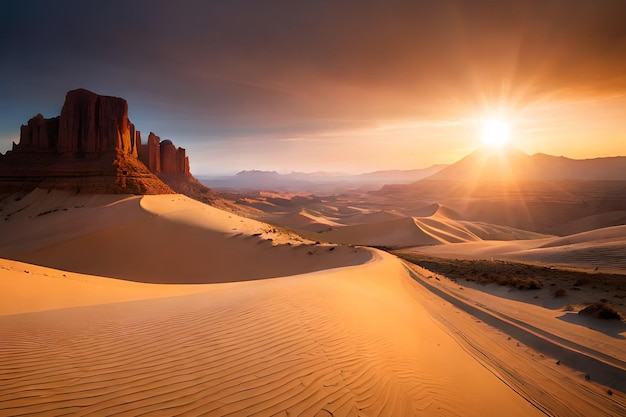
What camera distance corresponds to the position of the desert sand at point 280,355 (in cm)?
263

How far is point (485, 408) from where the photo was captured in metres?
3.80

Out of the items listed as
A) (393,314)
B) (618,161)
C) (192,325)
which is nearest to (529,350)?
(393,314)

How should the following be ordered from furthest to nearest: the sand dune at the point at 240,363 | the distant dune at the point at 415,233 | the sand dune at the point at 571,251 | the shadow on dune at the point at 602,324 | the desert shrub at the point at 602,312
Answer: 1. the distant dune at the point at 415,233
2. the sand dune at the point at 571,251
3. the desert shrub at the point at 602,312
4. the shadow on dune at the point at 602,324
5. the sand dune at the point at 240,363

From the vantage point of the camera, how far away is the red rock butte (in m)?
28.7

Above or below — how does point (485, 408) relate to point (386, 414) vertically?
below

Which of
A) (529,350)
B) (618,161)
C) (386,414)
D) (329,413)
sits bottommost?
(529,350)

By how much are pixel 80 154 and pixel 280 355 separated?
4034cm

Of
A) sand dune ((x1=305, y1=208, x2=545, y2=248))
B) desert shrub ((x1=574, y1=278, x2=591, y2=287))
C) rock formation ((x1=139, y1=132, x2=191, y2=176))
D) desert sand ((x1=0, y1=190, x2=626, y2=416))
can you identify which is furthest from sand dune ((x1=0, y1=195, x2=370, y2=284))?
rock formation ((x1=139, y1=132, x2=191, y2=176))

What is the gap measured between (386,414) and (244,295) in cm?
391

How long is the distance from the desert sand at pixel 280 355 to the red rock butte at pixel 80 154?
2380 cm

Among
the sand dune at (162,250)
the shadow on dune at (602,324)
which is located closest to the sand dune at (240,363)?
the shadow on dune at (602,324)

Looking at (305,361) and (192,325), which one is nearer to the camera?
(305,361)

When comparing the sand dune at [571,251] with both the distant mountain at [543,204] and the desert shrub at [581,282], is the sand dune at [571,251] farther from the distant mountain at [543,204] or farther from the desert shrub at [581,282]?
the distant mountain at [543,204]

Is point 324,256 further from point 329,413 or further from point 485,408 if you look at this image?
point 329,413
